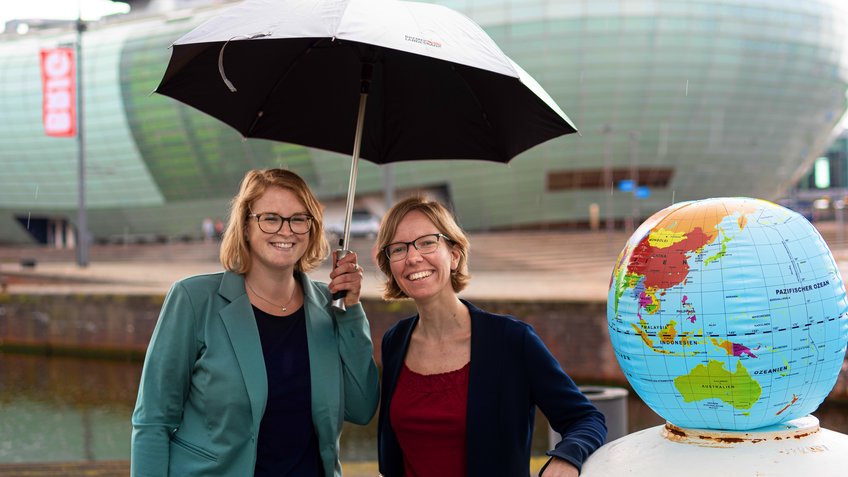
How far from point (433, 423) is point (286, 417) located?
1.66ft

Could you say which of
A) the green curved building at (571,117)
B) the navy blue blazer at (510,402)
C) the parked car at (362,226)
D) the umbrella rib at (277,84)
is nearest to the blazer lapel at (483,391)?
the navy blue blazer at (510,402)

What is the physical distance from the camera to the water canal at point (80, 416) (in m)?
10.1

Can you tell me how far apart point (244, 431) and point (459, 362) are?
29.3 inches

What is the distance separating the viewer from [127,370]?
591 inches

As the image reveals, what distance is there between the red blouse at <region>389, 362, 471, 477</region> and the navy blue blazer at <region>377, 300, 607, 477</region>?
0.05m

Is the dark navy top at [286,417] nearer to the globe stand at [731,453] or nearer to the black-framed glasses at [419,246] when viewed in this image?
the black-framed glasses at [419,246]

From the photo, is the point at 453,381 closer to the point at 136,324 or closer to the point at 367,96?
the point at 367,96

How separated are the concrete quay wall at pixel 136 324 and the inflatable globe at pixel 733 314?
9894 millimetres

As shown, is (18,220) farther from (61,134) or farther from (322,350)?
(322,350)

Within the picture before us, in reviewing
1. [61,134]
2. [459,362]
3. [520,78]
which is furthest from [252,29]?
[61,134]

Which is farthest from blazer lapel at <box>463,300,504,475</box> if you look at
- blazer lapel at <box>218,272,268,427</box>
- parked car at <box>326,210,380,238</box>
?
parked car at <box>326,210,380,238</box>

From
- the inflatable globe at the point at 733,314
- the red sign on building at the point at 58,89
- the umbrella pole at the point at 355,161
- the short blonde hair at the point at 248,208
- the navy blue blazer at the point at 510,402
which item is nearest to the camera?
the inflatable globe at the point at 733,314

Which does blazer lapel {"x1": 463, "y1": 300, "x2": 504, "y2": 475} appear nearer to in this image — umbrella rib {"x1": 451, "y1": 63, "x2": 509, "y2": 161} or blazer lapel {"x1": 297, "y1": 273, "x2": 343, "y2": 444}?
blazer lapel {"x1": 297, "y1": 273, "x2": 343, "y2": 444}

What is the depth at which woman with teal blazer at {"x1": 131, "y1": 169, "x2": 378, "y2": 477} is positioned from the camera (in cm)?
281
